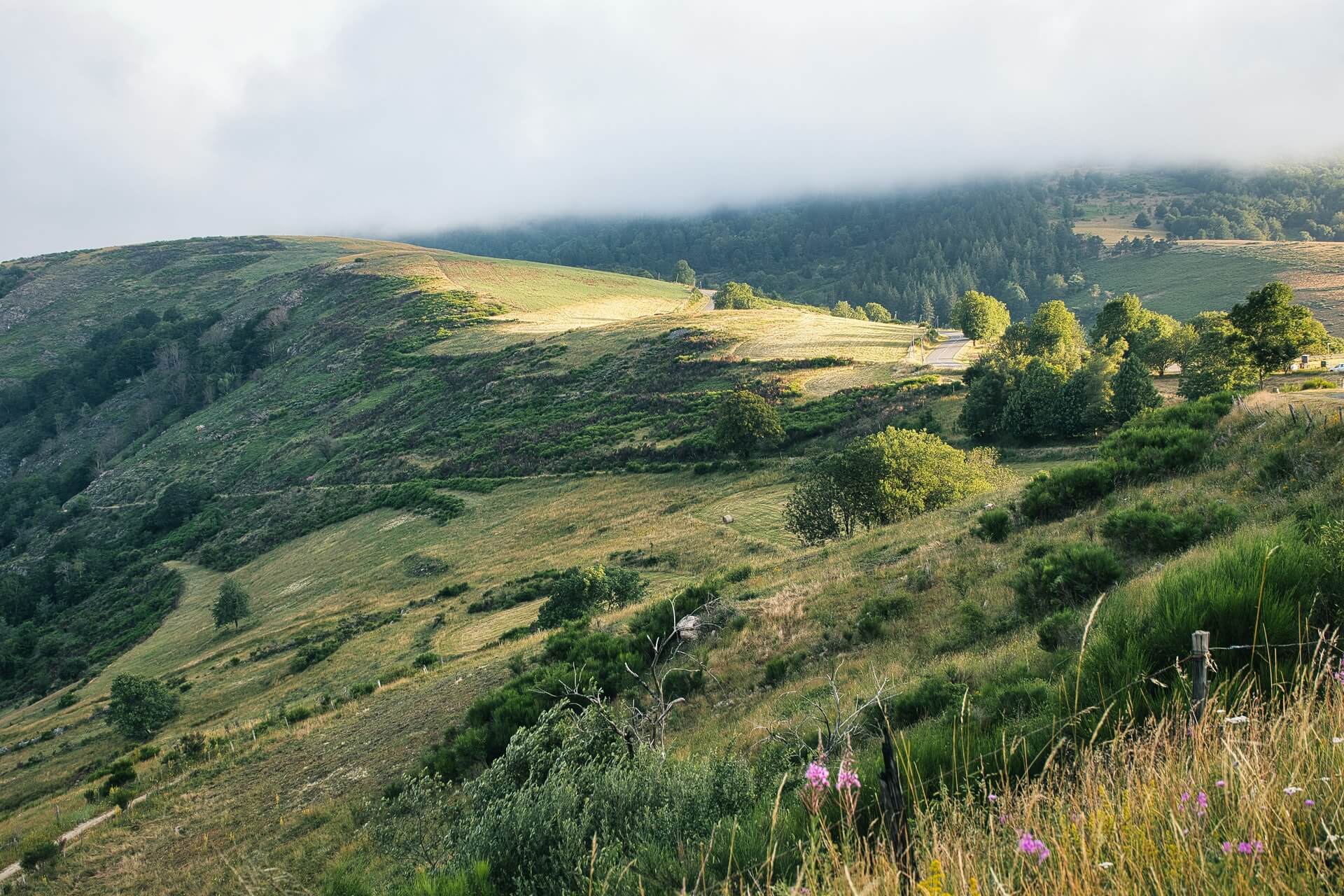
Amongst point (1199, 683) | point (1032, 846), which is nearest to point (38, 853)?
point (1032, 846)

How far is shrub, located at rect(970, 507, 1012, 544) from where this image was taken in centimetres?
1302

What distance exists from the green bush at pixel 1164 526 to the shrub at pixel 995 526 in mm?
2669

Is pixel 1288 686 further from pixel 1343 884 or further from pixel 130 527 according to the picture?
pixel 130 527

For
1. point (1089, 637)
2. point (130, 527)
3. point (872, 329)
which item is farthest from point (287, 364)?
point (1089, 637)

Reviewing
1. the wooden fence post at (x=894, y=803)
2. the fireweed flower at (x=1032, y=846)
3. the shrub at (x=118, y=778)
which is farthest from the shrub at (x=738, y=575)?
the shrub at (x=118, y=778)

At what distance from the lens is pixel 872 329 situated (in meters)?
90.8

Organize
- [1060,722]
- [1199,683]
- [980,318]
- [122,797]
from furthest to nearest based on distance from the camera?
[980,318], [122,797], [1060,722], [1199,683]

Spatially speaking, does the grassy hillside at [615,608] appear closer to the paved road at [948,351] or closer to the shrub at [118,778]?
the shrub at [118,778]

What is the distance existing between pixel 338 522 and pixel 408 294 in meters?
68.4

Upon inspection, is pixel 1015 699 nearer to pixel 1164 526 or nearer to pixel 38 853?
pixel 1164 526

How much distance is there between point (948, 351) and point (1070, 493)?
6903cm

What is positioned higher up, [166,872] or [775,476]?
→ [166,872]

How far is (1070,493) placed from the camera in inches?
527

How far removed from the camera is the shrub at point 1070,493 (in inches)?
516
